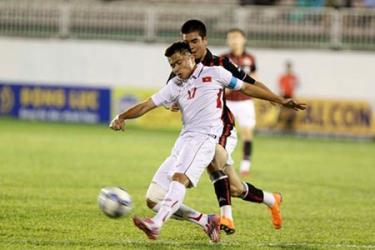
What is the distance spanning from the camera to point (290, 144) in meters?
25.9

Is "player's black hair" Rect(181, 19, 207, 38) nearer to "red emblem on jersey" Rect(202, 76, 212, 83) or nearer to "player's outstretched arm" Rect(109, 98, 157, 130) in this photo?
"red emblem on jersey" Rect(202, 76, 212, 83)

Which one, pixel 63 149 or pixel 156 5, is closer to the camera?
pixel 63 149

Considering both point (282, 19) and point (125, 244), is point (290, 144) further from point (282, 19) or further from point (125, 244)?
point (125, 244)

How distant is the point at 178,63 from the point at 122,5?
22.0 meters

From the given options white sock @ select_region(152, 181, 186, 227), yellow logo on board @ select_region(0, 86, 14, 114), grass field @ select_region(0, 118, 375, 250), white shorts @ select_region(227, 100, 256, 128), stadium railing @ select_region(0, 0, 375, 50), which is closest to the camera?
white sock @ select_region(152, 181, 186, 227)

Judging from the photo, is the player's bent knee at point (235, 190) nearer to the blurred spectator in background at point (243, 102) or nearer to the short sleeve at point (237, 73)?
the short sleeve at point (237, 73)

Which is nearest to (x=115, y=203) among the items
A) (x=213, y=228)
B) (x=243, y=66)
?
(x=213, y=228)

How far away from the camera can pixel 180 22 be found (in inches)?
1215

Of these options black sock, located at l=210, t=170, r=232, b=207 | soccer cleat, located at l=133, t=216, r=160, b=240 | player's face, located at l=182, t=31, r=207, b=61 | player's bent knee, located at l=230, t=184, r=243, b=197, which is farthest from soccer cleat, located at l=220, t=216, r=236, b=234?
player's face, located at l=182, t=31, r=207, b=61

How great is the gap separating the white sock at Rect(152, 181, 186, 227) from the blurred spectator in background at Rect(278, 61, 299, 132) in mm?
19310

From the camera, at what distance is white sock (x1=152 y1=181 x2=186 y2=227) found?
9.56 m

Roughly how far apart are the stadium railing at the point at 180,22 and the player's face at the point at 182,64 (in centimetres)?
2057

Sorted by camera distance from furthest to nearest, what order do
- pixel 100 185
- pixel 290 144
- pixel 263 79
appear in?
pixel 263 79 < pixel 290 144 < pixel 100 185

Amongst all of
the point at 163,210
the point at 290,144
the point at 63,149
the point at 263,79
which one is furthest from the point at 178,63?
the point at 263,79
